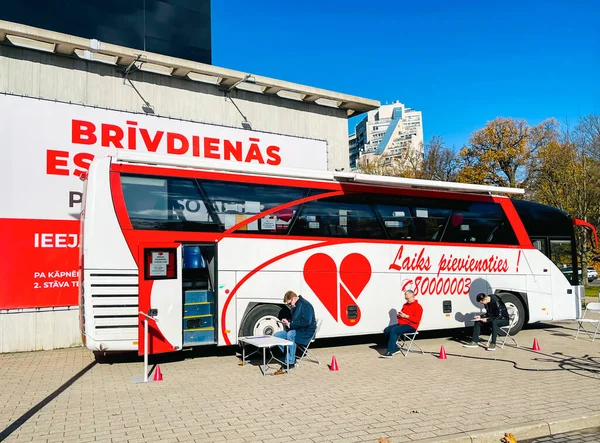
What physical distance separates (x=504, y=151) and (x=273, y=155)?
28379 millimetres

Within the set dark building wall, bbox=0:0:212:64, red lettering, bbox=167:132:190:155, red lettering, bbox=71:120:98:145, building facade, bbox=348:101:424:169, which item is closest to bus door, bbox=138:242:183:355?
red lettering, bbox=71:120:98:145

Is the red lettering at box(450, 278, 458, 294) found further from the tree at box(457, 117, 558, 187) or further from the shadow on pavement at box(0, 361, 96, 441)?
the tree at box(457, 117, 558, 187)

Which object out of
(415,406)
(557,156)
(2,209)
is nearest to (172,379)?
(415,406)

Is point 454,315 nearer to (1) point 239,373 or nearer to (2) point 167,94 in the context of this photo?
(1) point 239,373

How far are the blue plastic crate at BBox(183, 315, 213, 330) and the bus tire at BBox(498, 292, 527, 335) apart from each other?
24.3 ft

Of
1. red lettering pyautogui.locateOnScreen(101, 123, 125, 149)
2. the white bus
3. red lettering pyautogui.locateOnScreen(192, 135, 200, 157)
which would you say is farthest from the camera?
red lettering pyautogui.locateOnScreen(192, 135, 200, 157)

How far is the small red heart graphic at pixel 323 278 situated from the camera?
35.3 feet

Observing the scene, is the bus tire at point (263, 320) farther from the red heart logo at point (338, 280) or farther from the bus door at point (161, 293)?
the bus door at point (161, 293)

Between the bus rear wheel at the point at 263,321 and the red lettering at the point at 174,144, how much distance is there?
5.44 metres

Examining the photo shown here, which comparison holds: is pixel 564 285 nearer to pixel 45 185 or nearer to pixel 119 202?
pixel 119 202

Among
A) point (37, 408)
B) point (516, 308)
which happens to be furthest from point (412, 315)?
point (37, 408)

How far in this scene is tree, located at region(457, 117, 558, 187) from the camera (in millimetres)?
38188

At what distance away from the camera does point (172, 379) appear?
27.8 ft

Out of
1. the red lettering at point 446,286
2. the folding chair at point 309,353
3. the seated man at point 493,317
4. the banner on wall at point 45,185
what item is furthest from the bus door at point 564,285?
the banner on wall at point 45,185
